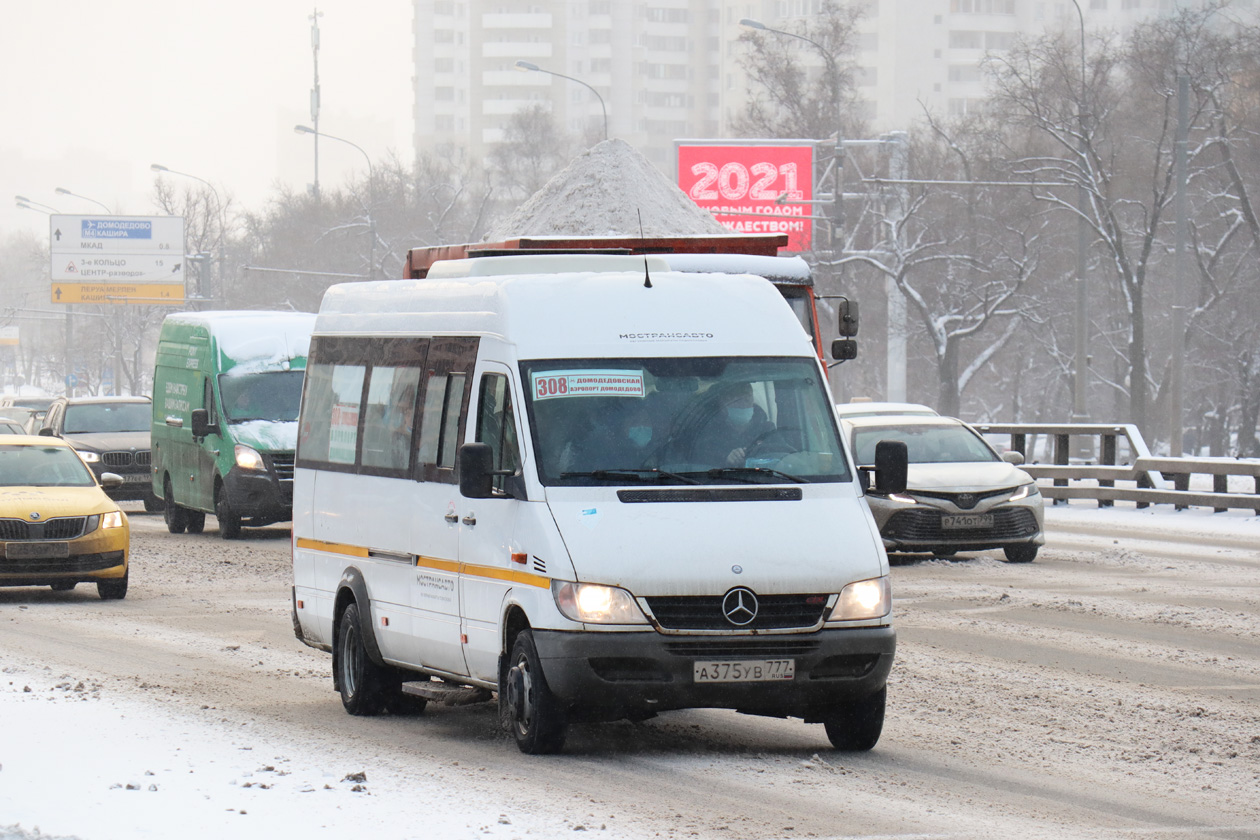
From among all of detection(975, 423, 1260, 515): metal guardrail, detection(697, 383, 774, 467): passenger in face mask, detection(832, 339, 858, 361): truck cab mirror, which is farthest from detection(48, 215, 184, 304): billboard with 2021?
detection(697, 383, 774, 467): passenger in face mask

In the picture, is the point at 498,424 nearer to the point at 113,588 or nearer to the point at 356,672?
the point at 356,672

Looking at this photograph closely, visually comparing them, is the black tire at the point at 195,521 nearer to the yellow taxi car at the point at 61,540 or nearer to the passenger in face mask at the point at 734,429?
the yellow taxi car at the point at 61,540

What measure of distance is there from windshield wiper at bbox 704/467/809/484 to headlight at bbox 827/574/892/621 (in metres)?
0.56

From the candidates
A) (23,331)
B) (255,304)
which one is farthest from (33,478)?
(23,331)

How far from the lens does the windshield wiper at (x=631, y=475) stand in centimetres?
820

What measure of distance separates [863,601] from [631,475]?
111cm

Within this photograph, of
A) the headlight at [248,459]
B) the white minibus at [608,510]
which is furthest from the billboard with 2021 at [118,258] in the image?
the white minibus at [608,510]

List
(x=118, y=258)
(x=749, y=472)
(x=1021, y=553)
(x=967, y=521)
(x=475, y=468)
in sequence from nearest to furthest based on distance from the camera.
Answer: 1. (x=475, y=468)
2. (x=749, y=472)
3. (x=967, y=521)
4. (x=1021, y=553)
5. (x=118, y=258)

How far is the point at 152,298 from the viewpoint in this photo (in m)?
75.8

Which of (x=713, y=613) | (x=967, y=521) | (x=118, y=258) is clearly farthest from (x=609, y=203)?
(x=118, y=258)

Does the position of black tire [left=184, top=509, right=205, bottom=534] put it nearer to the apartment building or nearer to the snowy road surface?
the snowy road surface

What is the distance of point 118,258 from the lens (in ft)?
247

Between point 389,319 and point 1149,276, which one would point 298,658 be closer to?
point 389,319

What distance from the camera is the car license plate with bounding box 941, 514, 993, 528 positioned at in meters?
18.3
